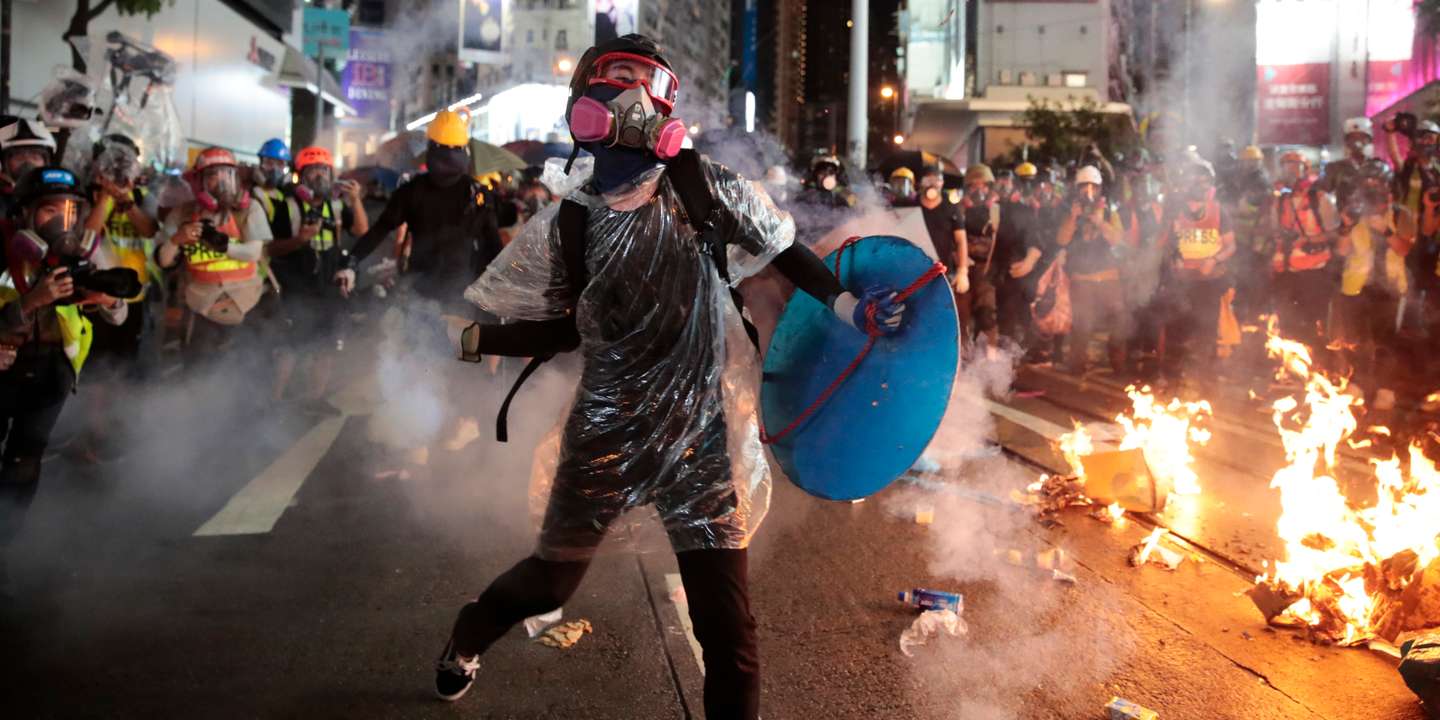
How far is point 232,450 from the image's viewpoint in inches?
256

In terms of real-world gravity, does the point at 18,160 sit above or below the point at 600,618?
above

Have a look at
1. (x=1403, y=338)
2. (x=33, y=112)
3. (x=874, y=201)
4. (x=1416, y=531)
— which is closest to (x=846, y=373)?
(x=1416, y=531)

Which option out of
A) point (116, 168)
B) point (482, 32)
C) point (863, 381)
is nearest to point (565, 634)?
point (863, 381)

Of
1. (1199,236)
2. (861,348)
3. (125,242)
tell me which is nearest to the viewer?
(861,348)

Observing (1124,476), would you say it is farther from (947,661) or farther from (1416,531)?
(947,661)

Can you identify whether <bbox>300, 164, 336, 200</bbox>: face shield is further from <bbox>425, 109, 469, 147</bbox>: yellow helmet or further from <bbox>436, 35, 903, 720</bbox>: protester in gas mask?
<bbox>436, 35, 903, 720</bbox>: protester in gas mask

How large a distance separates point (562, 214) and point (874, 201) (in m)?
6.49

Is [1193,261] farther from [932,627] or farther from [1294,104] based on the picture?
[1294,104]

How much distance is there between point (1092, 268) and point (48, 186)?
27.4 feet

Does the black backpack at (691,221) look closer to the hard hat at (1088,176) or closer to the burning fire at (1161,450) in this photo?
the burning fire at (1161,450)

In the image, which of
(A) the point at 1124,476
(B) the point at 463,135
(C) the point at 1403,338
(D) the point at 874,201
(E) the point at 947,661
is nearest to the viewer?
(E) the point at 947,661

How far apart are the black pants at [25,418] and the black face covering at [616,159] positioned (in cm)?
295

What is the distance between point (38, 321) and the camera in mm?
4129

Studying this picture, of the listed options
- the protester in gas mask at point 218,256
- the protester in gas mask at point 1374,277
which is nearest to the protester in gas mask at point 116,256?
the protester in gas mask at point 218,256
